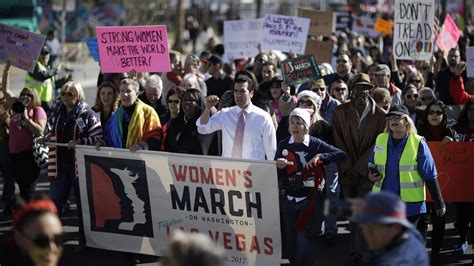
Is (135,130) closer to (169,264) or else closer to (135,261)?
(135,261)

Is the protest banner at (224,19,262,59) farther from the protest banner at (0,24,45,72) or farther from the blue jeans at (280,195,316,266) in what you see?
the blue jeans at (280,195,316,266)

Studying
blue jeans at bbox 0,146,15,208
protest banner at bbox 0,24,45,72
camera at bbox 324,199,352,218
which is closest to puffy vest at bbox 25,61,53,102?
protest banner at bbox 0,24,45,72

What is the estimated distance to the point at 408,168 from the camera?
754cm

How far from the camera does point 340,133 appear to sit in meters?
8.60

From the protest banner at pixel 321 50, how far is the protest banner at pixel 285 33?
0.38 meters

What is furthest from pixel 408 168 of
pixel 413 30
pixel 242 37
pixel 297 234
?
pixel 242 37

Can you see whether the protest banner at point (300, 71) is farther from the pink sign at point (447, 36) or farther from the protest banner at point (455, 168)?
the pink sign at point (447, 36)

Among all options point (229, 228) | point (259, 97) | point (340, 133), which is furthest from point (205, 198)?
point (259, 97)

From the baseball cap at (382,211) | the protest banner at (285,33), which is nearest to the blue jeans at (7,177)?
the protest banner at (285,33)

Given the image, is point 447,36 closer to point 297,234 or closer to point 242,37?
point 242,37

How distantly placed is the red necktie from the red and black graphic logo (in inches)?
33.1

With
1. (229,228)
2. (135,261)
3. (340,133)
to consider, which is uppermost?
(340,133)

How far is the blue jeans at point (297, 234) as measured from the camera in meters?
7.51

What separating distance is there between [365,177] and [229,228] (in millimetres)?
1390
